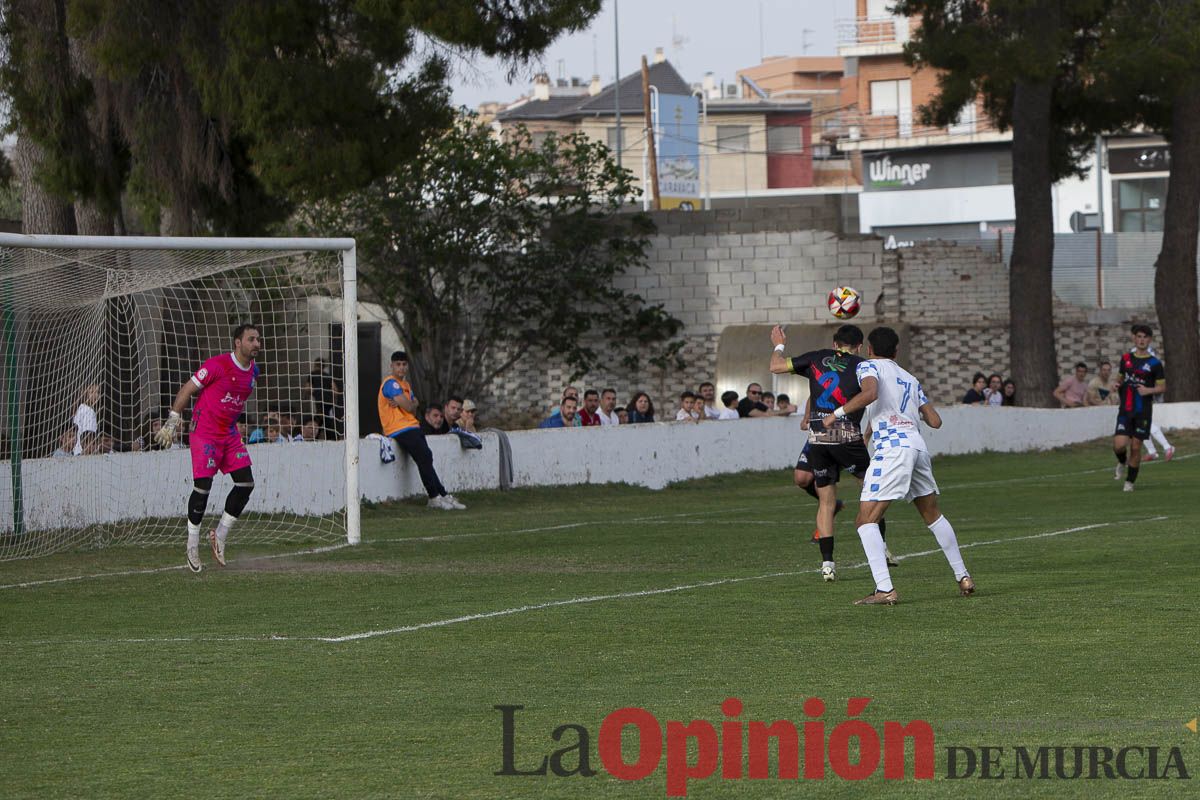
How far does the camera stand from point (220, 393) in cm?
1398

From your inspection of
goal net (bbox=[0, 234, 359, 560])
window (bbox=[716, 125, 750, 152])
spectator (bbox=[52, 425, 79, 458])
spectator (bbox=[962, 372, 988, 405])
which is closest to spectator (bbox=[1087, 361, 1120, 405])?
spectator (bbox=[962, 372, 988, 405])

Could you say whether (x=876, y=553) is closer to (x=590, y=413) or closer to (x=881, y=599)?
(x=881, y=599)

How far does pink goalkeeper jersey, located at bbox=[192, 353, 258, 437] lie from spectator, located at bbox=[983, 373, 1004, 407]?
68.3 feet

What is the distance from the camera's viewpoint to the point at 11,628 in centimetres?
1076

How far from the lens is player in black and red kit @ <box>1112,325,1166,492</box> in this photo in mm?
20422

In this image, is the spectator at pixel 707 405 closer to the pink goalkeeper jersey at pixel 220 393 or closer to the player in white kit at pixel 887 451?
the pink goalkeeper jersey at pixel 220 393

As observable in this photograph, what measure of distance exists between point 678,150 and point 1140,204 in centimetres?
2252

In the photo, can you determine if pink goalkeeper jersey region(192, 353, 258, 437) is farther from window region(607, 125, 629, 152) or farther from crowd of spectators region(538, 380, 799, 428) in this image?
window region(607, 125, 629, 152)

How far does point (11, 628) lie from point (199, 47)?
40.7 ft

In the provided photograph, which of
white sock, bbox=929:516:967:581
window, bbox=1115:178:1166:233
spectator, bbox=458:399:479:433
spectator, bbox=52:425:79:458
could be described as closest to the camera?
white sock, bbox=929:516:967:581

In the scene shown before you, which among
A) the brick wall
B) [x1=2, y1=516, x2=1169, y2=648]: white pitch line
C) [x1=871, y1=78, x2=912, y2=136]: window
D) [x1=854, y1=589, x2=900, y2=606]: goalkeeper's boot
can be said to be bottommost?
[x1=2, y1=516, x2=1169, y2=648]: white pitch line

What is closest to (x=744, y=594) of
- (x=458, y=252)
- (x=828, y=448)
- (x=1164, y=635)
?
(x=828, y=448)

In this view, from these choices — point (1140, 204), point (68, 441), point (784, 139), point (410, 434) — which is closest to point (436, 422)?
point (410, 434)

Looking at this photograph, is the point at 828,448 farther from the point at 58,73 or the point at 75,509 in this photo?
the point at 58,73
